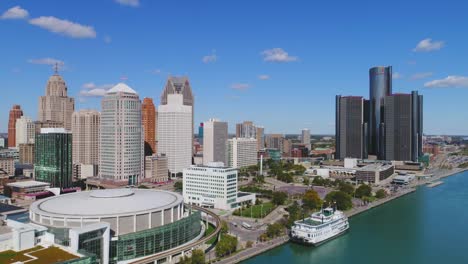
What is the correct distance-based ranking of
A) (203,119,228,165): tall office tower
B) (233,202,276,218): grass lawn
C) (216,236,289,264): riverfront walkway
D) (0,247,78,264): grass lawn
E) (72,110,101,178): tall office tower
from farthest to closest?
(203,119,228,165): tall office tower < (72,110,101,178): tall office tower < (233,202,276,218): grass lawn < (216,236,289,264): riverfront walkway < (0,247,78,264): grass lawn

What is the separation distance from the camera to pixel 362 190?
183 ft

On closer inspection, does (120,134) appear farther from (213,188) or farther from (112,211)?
(112,211)

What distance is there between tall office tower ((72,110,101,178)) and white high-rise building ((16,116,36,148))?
23.8 meters

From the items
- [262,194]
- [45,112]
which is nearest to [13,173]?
[45,112]

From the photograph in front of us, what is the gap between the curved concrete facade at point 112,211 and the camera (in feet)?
87.3

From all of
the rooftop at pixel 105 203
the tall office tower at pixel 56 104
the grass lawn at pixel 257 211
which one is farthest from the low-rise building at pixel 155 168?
the tall office tower at pixel 56 104

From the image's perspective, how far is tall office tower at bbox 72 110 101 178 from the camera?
241 ft

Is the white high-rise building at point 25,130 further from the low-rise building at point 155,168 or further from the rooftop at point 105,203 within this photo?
the rooftop at point 105,203

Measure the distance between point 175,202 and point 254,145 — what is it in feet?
209

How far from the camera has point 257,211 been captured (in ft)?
148

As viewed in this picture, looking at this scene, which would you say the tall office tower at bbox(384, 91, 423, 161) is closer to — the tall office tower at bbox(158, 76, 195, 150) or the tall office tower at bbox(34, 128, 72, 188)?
the tall office tower at bbox(158, 76, 195, 150)

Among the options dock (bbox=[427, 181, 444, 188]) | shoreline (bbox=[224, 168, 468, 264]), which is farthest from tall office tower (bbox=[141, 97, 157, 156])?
dock (bbox=[427, 181, 444, 188])

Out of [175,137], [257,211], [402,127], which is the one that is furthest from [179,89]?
[257,211]

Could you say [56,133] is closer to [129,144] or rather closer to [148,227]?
[129,144]
